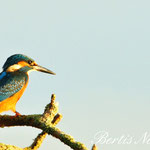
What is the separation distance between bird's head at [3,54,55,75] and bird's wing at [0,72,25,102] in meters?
0.22

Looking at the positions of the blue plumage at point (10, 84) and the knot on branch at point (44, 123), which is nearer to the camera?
the knot on branch at point (44, 123)

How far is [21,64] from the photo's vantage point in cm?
685

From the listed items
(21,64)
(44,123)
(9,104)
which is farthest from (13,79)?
(44,123)

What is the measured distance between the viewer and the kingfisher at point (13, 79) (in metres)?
6.60

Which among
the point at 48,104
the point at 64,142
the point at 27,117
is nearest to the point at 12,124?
the point at 27,117

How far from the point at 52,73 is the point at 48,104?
1.88 m

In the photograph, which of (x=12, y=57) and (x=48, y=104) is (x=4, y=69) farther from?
(x=48, y=104)

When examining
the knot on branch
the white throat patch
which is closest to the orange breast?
the white throat patch

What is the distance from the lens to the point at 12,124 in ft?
18.0

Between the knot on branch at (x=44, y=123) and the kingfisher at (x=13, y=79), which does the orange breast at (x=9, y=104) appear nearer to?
the kingfisher at (x=13, y=79)

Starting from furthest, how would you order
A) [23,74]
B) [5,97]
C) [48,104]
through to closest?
1. [23,74]
2. [5,97]
3. [48,104]

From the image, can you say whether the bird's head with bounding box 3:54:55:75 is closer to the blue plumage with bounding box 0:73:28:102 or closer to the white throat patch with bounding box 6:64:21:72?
the white throat patch with bounding box 6:64:21:72

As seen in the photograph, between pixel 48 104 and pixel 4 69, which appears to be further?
pixel 4 69

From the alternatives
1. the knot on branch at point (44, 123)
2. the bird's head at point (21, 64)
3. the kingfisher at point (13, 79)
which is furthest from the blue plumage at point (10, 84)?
the knot on branch at point (44, 123)
